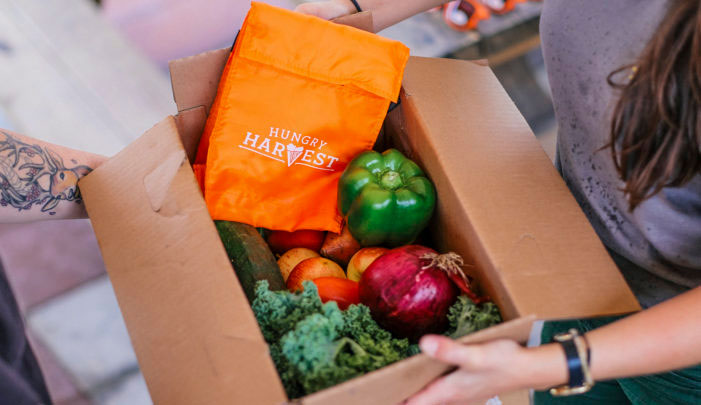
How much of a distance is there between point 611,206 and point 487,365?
39 cm

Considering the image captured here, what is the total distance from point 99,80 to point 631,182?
7.21 ft

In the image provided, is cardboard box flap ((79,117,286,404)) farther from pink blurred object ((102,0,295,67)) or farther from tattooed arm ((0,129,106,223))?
pink blurred object ((102,0,295,67))

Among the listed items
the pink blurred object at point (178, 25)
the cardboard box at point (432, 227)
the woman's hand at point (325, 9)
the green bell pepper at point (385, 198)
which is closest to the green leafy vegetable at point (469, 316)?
the cardboard box at point (432, 227)

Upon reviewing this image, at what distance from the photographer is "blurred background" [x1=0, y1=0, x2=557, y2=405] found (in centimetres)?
183

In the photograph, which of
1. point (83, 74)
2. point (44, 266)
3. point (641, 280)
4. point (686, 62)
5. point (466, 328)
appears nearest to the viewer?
point (686, 62)

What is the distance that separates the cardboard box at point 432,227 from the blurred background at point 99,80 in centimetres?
108

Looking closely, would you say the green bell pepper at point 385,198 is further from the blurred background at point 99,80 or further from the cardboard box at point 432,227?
the blurred background at point 99,80

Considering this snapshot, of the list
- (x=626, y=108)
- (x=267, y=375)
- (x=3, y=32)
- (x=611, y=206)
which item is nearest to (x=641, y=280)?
(x=611, y=206)

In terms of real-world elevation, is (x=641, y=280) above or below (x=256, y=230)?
below

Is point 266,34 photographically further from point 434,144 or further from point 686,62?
point 686,62

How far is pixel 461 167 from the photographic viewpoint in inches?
36.4

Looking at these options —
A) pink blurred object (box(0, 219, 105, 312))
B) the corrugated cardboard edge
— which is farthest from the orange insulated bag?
pink blurred object (box(0, 219, 105, 312))

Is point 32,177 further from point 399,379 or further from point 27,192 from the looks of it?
point 399,379

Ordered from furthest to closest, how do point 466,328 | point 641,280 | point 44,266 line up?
point 44,266 < point 641,280 < point 466,328
